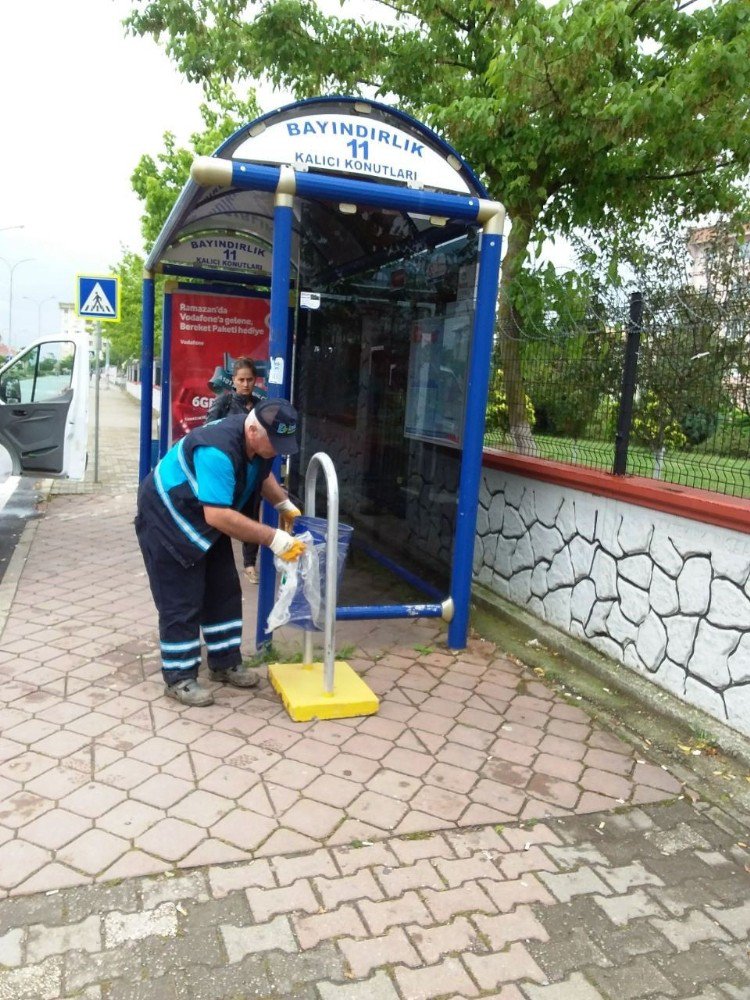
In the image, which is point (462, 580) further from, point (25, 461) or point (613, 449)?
point (25, 461)

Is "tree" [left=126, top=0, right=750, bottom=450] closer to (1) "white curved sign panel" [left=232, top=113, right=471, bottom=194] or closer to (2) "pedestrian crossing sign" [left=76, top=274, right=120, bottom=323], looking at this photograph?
(1) "white curved sign panel" [left=232, top=113, right=471, bottom=194]

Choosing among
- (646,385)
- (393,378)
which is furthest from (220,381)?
(646,385)

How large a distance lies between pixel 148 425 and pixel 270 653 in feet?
12.6

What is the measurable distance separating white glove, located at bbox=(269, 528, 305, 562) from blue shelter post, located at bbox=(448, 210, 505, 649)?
4.56 feet

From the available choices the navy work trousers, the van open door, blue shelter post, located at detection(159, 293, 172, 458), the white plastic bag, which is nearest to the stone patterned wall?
the white plastic bag

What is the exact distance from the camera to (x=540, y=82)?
574 centimetres

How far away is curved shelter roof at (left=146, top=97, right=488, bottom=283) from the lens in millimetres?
4156

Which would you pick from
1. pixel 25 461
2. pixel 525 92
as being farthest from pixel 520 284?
pixel 25 461

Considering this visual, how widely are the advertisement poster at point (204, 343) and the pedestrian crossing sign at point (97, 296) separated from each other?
12.5 feet

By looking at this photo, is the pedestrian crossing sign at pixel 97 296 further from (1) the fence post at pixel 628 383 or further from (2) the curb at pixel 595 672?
(1) the fence post at pixel 628 383

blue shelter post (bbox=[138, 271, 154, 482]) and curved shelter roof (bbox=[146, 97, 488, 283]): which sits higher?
curved shelter roof (bbox=[146, 97, 488, 283])

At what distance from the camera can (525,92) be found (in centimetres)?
578

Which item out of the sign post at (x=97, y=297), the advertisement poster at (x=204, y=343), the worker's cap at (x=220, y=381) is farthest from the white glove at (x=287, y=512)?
the sign post at (x=97, y=297)

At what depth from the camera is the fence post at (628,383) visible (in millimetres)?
4426
